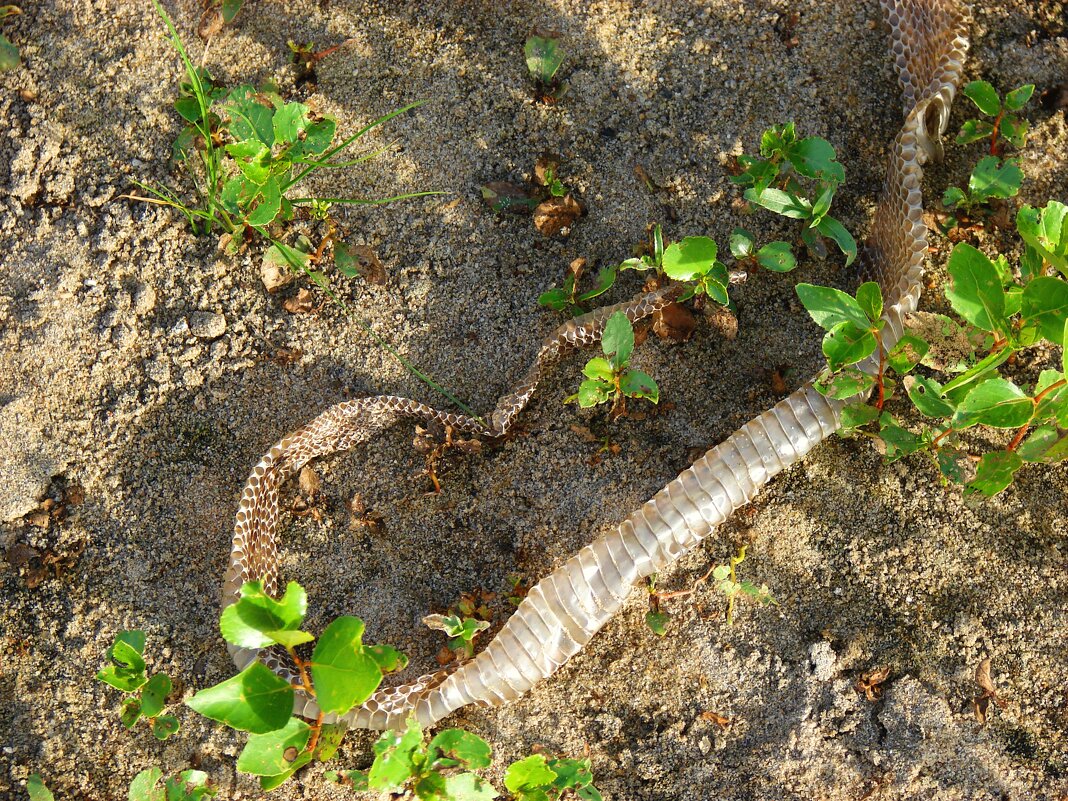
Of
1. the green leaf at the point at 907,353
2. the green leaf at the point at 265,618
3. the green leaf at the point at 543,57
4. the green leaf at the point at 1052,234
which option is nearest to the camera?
the green leaf at the point at 265,618

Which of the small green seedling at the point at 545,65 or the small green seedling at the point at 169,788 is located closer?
the small green seedling at the point at 169,788

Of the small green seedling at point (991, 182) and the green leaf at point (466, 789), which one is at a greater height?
the small green seedling at point (991, 182)

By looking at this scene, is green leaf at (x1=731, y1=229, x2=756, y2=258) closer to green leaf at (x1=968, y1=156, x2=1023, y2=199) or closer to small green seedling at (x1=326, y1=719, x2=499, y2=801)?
green leaf at (x1=968, y1=156, x2=1023, y2=199)

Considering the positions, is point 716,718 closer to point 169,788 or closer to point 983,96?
point 169,788

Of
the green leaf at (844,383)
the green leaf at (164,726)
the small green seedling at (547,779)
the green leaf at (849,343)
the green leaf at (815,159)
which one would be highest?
the green leaf at (815,159)

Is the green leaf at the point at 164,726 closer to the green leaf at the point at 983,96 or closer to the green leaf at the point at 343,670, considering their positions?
the green leaf at the point at 343,670

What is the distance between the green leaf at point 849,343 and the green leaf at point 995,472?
473 millimetres

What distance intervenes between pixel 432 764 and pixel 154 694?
81cm

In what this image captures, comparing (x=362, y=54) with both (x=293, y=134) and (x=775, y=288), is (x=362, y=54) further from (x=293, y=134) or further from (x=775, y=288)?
(x=775, y=288)

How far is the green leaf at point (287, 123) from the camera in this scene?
2652 mm

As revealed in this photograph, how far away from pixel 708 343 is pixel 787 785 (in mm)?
1296

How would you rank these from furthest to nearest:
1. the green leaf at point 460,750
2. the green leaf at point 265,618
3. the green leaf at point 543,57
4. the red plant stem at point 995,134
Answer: the green leaf at point 543,57
the red plant stem at point 995,134
the green leaf at point 460,750
the green leaf at point 265,618

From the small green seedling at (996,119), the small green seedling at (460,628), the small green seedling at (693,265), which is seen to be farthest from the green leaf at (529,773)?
the small green seedling at (996,119)

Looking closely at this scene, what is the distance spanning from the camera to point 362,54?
118 inches
